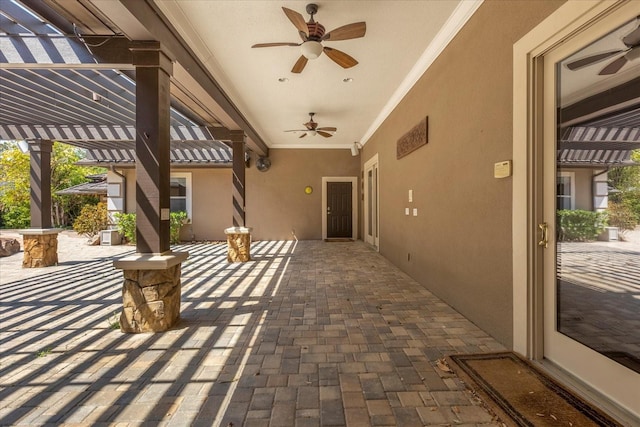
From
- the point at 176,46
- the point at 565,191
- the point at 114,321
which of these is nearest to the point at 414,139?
the point at 565,191

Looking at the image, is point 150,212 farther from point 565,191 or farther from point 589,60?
point 589,60

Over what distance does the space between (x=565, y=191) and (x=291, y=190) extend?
26.2 ft

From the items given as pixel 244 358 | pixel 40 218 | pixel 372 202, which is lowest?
pixel 244 358

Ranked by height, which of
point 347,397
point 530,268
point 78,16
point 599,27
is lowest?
point 347,397

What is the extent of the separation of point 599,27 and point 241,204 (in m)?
5.88

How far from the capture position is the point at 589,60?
6.09ft

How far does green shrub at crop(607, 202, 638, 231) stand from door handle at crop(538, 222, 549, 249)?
322mm

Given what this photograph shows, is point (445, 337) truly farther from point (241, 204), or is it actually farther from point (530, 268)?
point (241, 204)

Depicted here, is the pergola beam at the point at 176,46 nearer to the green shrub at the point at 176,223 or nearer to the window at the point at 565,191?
the window at the point at 565,191

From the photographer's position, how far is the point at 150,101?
2922 millimetres

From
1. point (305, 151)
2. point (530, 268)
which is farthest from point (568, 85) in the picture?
point (305, 151)

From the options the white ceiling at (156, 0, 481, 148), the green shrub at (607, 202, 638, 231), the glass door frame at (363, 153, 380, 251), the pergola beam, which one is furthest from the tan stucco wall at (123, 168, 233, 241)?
the green shrub at (607, 202, 638, 231)

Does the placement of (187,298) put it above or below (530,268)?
below

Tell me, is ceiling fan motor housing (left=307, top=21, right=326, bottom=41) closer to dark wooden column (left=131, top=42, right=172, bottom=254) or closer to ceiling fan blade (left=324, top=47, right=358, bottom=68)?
ceiling fan blade (left=324, top=47, right=358, bottom=68)
